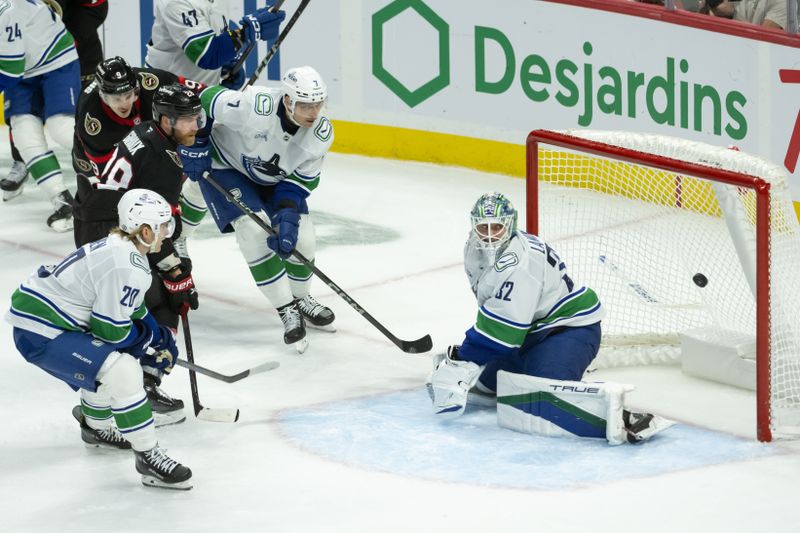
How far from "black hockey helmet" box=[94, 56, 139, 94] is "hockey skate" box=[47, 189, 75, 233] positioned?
1409mm

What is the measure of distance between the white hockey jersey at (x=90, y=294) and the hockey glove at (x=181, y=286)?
67 cm

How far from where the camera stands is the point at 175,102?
4988 mm

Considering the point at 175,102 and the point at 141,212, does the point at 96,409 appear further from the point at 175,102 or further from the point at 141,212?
the point at 175,102

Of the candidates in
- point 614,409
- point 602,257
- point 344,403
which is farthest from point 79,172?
point 614,409

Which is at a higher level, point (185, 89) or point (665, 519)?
point (185, 89)

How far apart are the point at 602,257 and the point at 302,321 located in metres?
1.08

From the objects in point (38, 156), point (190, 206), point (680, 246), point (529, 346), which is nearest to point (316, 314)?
point (190, 206)

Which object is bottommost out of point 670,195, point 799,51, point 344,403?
point 344,403

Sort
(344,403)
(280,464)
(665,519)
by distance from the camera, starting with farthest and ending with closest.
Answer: (344,403), (280,464), (665,519)

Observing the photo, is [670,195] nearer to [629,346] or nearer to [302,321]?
[629,346]

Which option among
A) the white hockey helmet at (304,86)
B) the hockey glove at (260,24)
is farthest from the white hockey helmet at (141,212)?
the hockey glove at (260,24)

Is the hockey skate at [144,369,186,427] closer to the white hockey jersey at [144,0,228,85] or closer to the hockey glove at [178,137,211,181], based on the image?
the hockey glove at [178,137,211,181]

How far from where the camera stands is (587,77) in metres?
7.13

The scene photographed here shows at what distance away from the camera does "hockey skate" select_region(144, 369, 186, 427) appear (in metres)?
4.62
